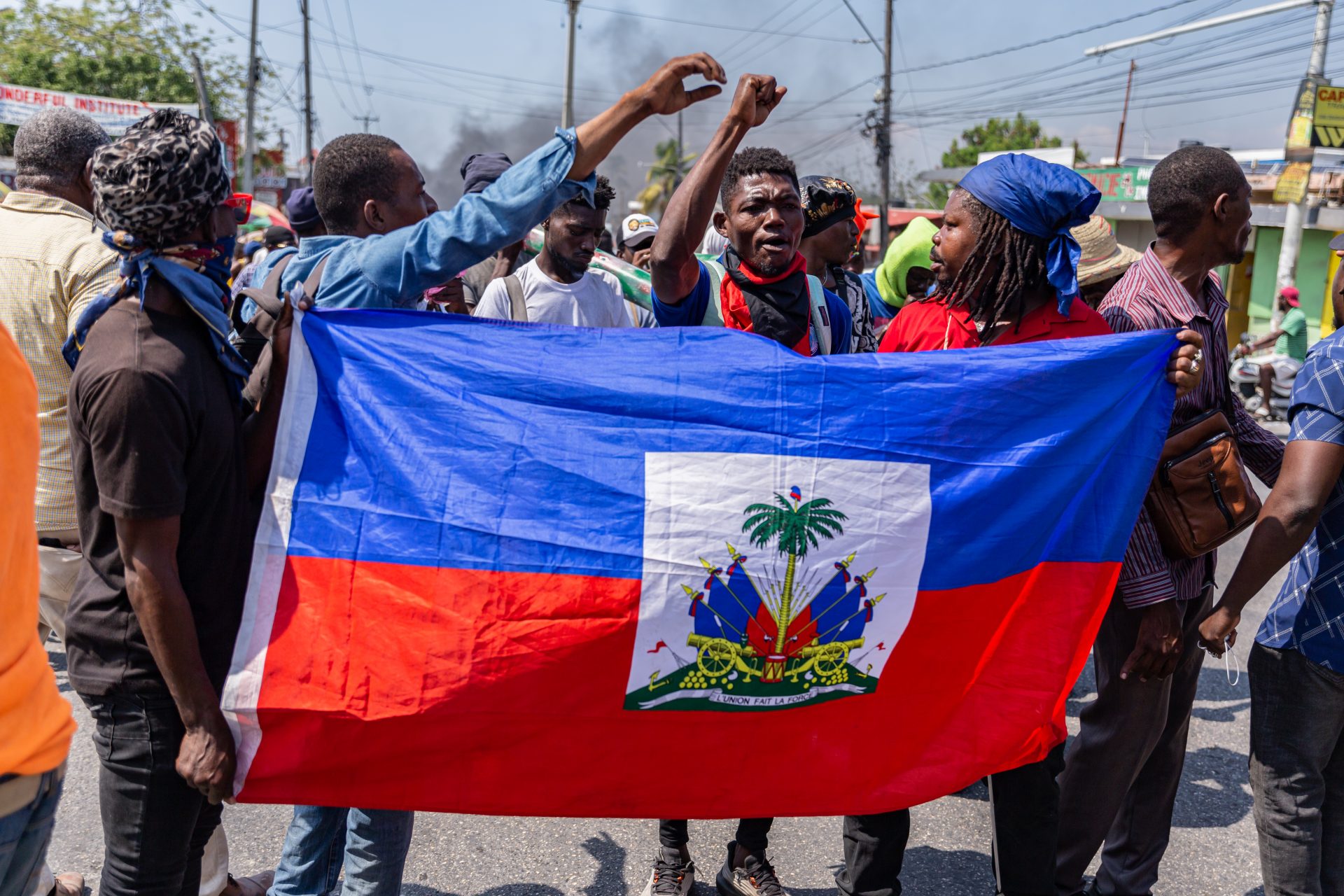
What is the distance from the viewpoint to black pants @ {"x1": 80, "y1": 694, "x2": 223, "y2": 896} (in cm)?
210

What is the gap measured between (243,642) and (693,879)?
5.96ft

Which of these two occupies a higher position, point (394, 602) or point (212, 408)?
point (212, 408)

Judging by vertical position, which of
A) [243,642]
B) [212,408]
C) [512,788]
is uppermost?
[212,408]

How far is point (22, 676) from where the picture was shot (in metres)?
1.58

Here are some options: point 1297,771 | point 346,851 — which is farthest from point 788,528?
point 1297,771

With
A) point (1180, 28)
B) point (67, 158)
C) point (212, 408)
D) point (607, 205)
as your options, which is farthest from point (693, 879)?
point (1180, 28)

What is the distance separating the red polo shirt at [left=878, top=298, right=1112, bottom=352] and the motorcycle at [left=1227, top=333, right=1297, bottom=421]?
1272 centimetres

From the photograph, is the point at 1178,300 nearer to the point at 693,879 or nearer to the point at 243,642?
the point at 693,879

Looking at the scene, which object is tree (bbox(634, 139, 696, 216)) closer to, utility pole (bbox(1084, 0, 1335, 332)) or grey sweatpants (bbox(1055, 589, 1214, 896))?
utility pole (bbox(1084, 0, 1335, 332))

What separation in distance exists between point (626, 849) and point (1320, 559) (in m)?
2.30

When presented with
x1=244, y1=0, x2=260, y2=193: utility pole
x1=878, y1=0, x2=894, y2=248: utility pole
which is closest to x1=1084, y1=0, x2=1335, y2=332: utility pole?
x1=878, y1=0, x2=894, y2=248: utility pole

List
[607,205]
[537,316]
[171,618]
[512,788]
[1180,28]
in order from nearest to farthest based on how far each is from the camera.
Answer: [171,618] < [512,788] < [537,316] < [607,205] < [1180,28]

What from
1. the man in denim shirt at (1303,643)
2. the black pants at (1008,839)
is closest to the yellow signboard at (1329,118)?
the man in denim shirt at (1303,643)

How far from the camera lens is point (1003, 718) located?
257 cm
